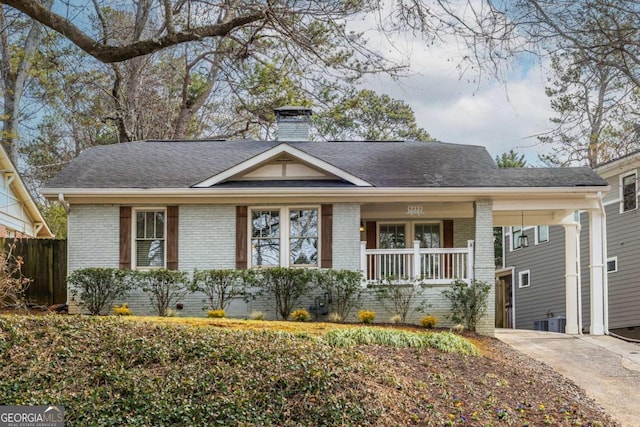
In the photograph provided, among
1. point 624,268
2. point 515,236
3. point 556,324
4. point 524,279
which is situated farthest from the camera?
point 515,236

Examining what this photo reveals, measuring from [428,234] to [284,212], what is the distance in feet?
12.1

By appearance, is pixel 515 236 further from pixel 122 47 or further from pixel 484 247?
pixel 122 47

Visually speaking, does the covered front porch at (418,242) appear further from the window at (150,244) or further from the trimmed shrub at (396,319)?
the window at (150,244)

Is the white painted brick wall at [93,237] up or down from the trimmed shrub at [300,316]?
Result: up

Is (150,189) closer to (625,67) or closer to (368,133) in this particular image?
(625,67)

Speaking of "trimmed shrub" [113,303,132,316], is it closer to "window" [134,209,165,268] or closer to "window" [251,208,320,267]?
"window" [134,209,165,268]

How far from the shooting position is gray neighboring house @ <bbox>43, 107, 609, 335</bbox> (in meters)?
17.5

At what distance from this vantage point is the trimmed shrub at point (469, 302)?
1700cm

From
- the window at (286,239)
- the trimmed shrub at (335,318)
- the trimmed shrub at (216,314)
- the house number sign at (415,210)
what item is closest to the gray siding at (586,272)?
the house number sign at (415,210)

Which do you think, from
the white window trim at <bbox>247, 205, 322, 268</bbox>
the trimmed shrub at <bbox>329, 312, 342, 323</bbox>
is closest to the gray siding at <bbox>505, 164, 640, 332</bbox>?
the white window trim at <bbox>247, 205, 322, 268</bbox>

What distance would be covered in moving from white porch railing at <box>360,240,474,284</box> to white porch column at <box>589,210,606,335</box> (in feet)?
8.74

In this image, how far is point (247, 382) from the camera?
29.6 feet

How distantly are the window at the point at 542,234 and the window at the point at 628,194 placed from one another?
3.88m

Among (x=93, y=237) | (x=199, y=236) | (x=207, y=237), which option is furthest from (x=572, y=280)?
(x=93, y=237)
